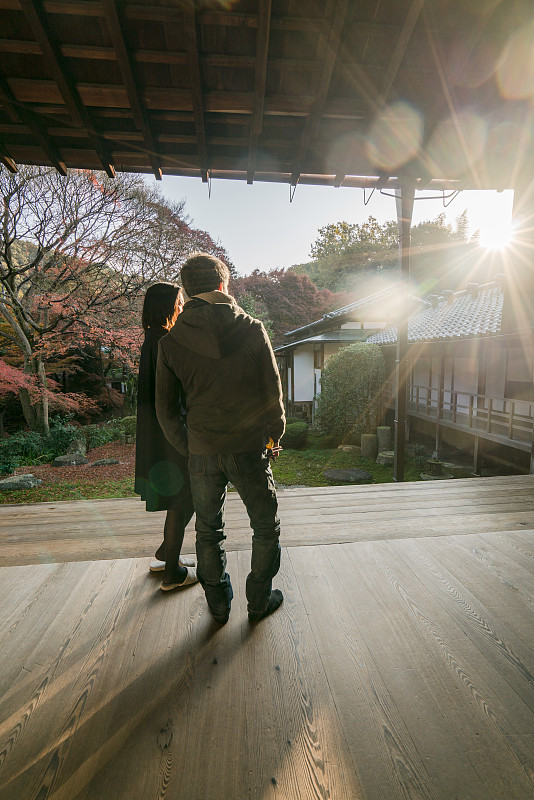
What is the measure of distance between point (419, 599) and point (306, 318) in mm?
20156

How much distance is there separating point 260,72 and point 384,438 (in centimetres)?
923

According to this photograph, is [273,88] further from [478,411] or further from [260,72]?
[478,411]

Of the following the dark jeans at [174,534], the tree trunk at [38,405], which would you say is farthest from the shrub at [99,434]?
the dark jeans at [174,534]

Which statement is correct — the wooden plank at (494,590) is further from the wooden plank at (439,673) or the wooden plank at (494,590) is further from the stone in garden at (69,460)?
the stone in garden at (69,460)

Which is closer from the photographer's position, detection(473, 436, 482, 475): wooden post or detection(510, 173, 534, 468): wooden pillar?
detection(510, 173, 534, 468): wooden pillar

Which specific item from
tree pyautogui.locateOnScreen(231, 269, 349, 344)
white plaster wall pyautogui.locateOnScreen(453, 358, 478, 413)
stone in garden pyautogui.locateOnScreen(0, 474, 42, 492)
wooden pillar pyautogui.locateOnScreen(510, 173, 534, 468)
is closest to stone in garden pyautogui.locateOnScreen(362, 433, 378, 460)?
white plaster wall pyautogui.locateOnScreen(453, 358, 478, 413)

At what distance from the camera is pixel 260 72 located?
5.94 ft

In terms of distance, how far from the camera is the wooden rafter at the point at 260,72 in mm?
1587

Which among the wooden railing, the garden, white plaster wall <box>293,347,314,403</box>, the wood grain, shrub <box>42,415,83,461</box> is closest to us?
the wood grain

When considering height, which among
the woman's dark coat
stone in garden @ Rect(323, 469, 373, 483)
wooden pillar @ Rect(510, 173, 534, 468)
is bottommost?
stone in garden @ Rect(323, 469, 373, 483)

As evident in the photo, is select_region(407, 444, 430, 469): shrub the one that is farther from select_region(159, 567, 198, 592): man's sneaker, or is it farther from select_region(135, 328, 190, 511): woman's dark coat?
select_region(135, 328, 190, 511): woman's dark coat

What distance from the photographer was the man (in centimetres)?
153

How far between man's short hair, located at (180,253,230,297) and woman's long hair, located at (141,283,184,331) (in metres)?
0.27

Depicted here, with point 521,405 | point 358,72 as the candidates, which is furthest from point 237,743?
point 521,405
